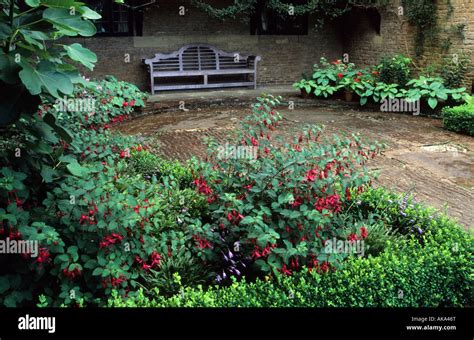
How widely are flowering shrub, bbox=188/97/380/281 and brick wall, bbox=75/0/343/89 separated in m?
9.67

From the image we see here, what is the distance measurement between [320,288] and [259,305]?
418mm

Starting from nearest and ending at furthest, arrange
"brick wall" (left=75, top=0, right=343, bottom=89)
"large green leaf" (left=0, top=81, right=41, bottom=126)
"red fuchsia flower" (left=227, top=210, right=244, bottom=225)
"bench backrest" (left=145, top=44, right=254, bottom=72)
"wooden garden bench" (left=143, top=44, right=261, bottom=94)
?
"large green leaf" (left=0, top=81, right=41, bottom=126) → "red fuchsia flower" (left=227, top=210, right=244, bottom=225) → "brick wall" (left=75, top=0, right=343, bottom=89) → "wooden garden bench" (left=143, top=44, right=261, bottom=94) → "bench backrest" (left=145, top=44, right=254, bottom=72)

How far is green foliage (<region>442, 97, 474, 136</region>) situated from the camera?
8.86 meters

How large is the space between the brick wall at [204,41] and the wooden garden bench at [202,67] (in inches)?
12.6

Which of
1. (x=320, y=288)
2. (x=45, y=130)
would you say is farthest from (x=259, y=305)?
(x=45, y=130)

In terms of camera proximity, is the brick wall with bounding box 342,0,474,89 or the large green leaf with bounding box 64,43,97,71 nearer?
the large green leaf with bounding box 64,43,97,71

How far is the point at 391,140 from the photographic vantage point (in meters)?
8.38

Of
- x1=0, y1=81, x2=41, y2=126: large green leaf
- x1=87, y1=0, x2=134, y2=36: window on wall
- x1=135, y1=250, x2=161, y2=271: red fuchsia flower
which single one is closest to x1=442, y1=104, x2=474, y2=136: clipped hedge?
x1=135, y1=250, x2=161, y2=271: red fuchsia flower

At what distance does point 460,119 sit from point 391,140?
1.61 metres

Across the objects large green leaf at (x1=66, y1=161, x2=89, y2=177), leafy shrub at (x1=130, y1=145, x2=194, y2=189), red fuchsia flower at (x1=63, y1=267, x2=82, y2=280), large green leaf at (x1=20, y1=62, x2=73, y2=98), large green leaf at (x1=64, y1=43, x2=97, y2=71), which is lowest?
red fuchsia flower at (x1=63, y1=267, x2=82, y2=280)

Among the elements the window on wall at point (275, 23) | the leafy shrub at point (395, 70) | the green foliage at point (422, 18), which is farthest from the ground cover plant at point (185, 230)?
the window on wall at point (275, 23)

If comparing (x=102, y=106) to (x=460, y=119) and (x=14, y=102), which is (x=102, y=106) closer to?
(x=14, y=102)

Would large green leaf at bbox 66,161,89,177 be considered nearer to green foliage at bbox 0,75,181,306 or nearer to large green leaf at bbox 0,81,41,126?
green foliage at bbox 0,75,181,306

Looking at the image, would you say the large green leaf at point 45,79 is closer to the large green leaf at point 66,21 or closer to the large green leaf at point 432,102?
the large green leaf at point 66,21
